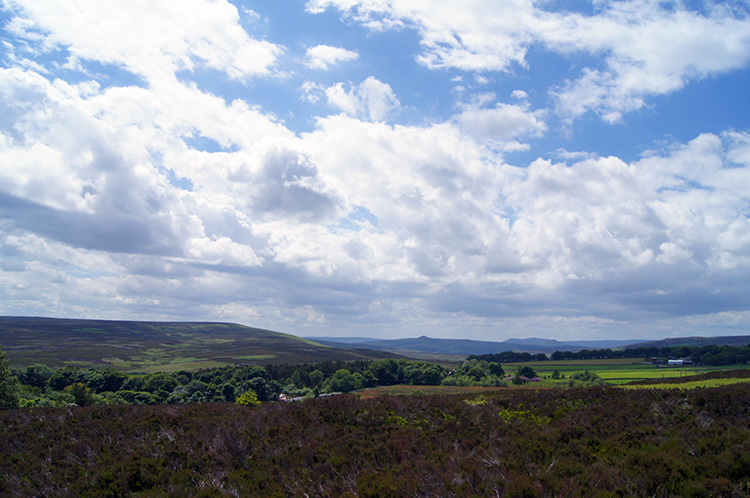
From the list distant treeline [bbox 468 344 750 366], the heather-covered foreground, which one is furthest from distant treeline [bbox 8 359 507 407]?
the heather-covered foreground

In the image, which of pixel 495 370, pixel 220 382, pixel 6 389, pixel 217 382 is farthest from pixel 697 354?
pixel 6 389

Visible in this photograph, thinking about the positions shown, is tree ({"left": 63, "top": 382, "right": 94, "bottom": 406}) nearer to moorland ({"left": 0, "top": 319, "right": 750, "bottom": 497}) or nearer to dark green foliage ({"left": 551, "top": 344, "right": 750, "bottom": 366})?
moorland ({"left": 0, "top": 319, "right": 750, "bottom": 497})

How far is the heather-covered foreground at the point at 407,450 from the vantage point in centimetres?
1124

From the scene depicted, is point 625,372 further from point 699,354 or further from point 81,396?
point 81,396

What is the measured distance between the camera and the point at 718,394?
18.2m

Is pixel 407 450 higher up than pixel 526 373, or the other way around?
pixel 407 450

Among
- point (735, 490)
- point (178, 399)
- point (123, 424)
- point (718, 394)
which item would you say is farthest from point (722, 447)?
point (178, 399)

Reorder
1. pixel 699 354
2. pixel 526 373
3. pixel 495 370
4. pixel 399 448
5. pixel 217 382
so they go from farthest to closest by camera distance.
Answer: pixel 495 370, pixel 526 373, pixel 699 354, pixel 217 382, pixel 399 448

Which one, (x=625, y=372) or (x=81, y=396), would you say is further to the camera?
(x=625, y=372)

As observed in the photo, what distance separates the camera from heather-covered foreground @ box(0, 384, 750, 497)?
1124 cm

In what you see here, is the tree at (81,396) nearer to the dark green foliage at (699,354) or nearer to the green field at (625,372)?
the green field at (625,372)

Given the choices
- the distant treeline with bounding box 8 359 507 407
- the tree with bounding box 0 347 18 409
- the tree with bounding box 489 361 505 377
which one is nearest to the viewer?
the tree with bounding box 0 347 18 409

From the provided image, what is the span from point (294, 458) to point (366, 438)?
137 inches

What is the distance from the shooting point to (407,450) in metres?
15.5
